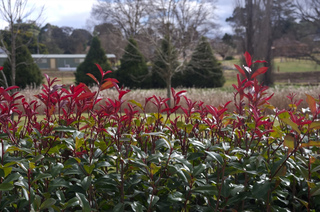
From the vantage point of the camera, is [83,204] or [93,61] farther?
[93,61]

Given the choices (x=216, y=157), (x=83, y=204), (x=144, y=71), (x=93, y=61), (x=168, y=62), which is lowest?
(x=83, y=204)

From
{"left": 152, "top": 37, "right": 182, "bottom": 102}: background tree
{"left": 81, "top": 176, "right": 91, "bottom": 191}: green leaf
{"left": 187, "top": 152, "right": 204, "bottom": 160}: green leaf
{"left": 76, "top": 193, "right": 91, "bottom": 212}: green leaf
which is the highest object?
{"left": 152, "top": 37, "right": 182, "bottom": 102}: background tree

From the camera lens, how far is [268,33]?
1875 cm

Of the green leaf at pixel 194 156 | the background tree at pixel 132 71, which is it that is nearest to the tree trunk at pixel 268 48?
the background tree at pixel 132 71

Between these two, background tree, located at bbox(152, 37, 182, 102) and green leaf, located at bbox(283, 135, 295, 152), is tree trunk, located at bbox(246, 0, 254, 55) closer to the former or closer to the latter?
background tree, located at bbox(152, 37, 182, 102)

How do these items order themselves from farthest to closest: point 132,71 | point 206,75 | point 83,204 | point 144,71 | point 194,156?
1. point 206,75
2. point 144,71
3. point 132,71
4. point 194,156
5. point 83,204

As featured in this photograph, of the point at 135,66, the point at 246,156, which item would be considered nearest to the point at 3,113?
the point at 246,156

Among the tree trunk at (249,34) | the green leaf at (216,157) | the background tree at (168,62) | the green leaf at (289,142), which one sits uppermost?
the tree trunk at (249,34)

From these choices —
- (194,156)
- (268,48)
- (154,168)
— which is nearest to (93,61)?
(268,48)

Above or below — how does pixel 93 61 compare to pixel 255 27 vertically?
below

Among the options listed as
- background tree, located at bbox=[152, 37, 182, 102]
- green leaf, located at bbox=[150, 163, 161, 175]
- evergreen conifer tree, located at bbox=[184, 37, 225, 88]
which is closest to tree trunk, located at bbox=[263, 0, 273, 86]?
evergreen conifer tree, located at bbox=[184, 37, 225, 88]

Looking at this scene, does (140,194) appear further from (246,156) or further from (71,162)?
(246,156)

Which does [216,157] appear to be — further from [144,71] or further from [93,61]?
[93,61]

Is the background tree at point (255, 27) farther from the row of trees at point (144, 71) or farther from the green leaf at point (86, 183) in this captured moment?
the green leaf at point (86, 183)
